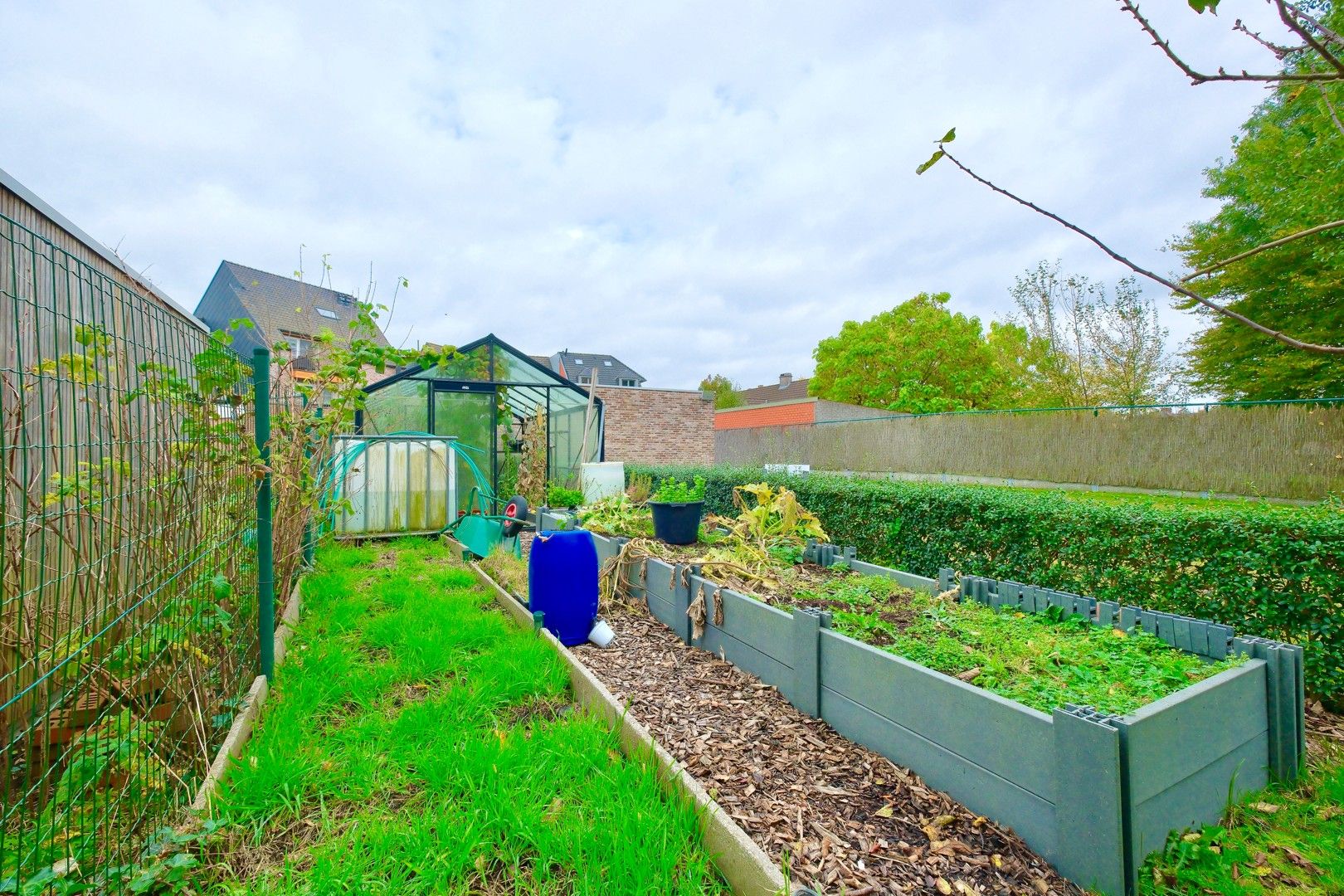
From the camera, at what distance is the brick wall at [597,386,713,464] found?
16.7 metres

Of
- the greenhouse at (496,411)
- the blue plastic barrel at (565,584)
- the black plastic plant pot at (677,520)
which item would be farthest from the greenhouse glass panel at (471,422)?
the blue plastic barrel at (565,584)

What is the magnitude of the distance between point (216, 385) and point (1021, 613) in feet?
13.9

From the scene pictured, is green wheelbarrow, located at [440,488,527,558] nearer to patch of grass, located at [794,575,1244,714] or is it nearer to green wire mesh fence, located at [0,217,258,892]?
green wire mesh fence, located at [0,217,258,892]

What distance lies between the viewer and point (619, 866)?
182 centimetres

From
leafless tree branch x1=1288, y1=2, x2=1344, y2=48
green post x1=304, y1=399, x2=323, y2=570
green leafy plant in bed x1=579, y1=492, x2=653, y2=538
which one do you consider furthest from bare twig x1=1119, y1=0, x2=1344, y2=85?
green leafy plant in bed x1=579, y1=492, x2=653, y2=538

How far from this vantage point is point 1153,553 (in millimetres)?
3346

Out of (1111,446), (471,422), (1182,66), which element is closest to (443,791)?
(1182,66)

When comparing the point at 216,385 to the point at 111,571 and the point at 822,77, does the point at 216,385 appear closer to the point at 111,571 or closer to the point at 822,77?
the point at 111,571

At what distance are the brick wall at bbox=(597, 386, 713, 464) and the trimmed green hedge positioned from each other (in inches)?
476

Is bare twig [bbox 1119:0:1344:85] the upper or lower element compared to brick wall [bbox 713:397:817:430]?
lower

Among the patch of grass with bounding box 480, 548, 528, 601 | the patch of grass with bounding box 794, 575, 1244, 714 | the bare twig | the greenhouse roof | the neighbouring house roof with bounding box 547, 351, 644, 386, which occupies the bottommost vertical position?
the patch of grass with bounding box 480, 548, 528, 601

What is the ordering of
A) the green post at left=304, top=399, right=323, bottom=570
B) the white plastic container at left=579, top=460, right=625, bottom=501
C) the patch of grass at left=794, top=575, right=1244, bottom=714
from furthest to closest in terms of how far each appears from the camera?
the white plastic container at left=579, top=460, right=625, bottom=501
the green post at left=304, top=399, right=323, bottom=570
the patch of grass at left=794, top=575, right=1244, bottom=714

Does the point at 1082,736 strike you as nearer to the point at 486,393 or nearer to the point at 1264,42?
the point at 1264,42

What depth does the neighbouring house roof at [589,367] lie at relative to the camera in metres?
43.4
